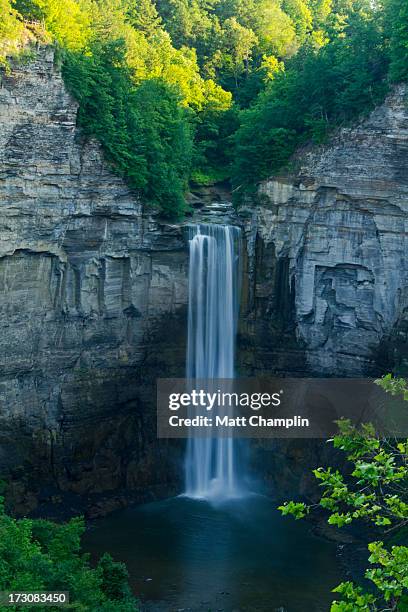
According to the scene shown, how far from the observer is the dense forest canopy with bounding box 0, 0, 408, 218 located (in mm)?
29734

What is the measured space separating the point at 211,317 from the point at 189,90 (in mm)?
10602

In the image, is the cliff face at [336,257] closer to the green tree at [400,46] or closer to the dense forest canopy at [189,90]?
the green tree at [400,46]

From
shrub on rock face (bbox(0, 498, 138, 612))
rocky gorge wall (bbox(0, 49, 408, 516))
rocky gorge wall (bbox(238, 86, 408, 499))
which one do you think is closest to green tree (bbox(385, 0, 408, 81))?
rocky gorge wall (bbox(238, 86, 408, 499))

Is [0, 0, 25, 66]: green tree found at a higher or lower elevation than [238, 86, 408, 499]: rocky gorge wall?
higher

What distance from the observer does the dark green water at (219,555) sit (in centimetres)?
2508

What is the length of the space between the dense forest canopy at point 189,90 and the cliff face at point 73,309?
1036mm

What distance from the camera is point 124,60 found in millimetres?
32688

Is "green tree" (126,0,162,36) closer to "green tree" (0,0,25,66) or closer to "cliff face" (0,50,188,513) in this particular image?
"cliff face" (0,50,188,513)

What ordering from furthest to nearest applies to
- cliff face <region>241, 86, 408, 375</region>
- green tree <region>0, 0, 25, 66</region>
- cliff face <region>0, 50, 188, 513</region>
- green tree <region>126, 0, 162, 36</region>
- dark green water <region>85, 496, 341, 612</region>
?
green tree <region>126, 0, 162, 36</region>
cliff face <region>241, 86, 408, 375</region>
cliff face <region>0, 50, 188, 513</region>
green tree <region>0, 0, 25, 66</region>
dark green water <region>85, 496, 341, 612</region>

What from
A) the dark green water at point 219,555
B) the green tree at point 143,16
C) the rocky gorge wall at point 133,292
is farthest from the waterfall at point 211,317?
the green tree at point 143,16

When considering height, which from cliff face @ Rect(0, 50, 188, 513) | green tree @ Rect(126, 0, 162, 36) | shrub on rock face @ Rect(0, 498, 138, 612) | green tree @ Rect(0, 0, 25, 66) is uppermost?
green tree @ Rect(126, 0, 162, 36)

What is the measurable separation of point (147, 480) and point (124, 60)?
48.9 ft

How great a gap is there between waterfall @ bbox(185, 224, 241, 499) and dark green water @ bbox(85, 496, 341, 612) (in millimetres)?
1425

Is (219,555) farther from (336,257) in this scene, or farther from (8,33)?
(8,33)
